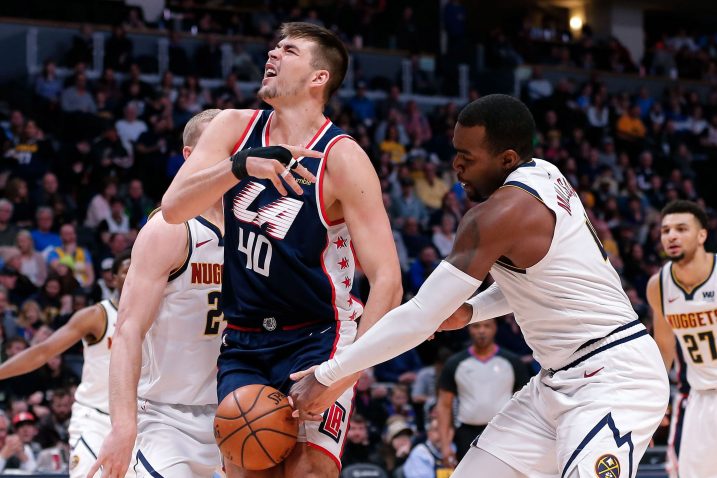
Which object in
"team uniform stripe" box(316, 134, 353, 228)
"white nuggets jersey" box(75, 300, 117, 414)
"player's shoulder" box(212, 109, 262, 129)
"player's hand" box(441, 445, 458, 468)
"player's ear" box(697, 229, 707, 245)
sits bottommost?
"player's hand" box(441, 445, 458, 468)

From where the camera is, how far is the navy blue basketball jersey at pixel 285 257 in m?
4.25

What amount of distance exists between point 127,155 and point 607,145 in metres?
9.31

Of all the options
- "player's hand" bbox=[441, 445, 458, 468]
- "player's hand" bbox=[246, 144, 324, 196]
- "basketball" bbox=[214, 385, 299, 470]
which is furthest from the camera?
"player's hand" bbox=[441, 445, 458, 468]

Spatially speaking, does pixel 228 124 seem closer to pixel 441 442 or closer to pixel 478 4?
pixel 441 442

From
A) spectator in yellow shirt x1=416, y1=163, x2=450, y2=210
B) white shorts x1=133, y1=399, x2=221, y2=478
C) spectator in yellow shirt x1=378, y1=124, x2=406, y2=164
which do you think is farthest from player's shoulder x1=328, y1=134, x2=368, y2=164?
spectator in yellow shirt x1=378, y1=124, x2=406, y2=164

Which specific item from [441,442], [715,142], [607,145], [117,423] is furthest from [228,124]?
[715,142]

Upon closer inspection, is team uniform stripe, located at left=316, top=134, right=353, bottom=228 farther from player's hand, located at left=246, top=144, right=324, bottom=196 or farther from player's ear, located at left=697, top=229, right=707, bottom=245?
player's ear, located at left=697, top=229, right=707, bottom=245

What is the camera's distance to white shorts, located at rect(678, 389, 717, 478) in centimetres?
733

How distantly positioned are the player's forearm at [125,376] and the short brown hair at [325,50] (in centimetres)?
133

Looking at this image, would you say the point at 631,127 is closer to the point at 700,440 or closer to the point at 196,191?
the point at 700,440

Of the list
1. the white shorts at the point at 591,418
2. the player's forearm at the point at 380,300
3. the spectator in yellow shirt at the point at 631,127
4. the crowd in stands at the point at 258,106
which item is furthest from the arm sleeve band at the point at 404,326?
the spectator in yellow shirt at the point at 631,127

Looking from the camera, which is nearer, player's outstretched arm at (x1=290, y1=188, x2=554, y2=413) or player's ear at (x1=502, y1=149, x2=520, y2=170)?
player's outstretched arm at (x1=290, y1=188, x2=554, y2=413)

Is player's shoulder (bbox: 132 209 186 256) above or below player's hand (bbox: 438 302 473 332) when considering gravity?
above

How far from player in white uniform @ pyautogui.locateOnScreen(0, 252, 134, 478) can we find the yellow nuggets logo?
3721mm
